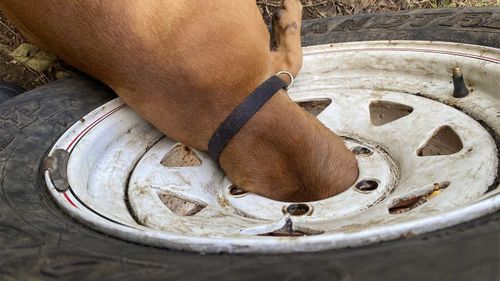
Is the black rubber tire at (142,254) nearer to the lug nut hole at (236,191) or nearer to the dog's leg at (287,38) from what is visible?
the lug nut hole at (236,191)

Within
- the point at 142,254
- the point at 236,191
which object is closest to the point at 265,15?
the point at 236,191

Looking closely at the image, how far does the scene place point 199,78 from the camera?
71.4 inches

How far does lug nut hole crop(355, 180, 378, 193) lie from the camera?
1719 mm

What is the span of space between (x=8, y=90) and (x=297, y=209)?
1369 mm

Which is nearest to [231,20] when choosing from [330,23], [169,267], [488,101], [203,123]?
[203,123]

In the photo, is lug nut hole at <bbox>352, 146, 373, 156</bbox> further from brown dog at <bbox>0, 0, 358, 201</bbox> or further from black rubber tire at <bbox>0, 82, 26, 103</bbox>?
black rubber tire at <bbox>0, 82, 26, 103</bbox>

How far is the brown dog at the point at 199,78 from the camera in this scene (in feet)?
5.74

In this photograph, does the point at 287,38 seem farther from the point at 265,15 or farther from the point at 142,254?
the point at 142,254

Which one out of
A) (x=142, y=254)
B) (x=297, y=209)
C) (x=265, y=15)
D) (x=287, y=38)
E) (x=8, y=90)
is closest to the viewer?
(x=142, y=254)

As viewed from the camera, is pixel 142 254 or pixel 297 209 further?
pixel 297 209

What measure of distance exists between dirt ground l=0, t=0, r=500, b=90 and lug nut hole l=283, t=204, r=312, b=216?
120 cm

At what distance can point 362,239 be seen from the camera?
1.08 meters

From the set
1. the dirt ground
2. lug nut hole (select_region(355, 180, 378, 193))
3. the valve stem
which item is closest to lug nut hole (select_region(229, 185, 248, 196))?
lug nut hole (select_region(355, 180, 378, 193))

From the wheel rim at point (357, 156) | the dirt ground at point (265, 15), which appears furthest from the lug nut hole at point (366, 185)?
the dirt ground at point (265, 15)
